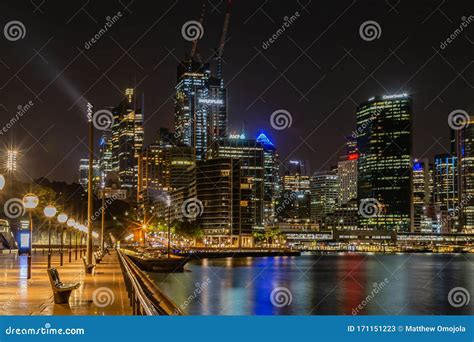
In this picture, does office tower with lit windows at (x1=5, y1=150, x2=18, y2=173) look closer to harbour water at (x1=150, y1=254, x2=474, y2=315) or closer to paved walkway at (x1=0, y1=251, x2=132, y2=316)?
harbour water at (x1=150, y1=254, x2=474, y2=315)

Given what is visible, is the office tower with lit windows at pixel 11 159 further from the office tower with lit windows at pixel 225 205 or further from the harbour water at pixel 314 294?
the office tower with lit windows at pixel 225 205

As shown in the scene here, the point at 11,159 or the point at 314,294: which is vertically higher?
the point at 11,159

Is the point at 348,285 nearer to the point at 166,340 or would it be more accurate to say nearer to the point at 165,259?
the point at 165,259

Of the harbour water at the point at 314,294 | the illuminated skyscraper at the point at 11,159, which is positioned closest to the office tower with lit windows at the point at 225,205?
the harbour water at the point at 314,294

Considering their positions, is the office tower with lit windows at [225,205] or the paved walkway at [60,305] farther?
the office tower with lit windows at [225,205]

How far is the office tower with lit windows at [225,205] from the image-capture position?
167750 millimetres

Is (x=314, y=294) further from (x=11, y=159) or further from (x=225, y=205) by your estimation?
(x=225, y=205)

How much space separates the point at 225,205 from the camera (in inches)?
6619

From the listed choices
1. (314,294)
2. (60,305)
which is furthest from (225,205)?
(60,305)

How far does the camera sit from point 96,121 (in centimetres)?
2645

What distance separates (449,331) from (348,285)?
2238 inches

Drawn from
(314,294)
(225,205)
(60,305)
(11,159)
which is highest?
→ (225,205)

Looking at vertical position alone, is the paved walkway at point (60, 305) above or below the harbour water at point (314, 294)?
above

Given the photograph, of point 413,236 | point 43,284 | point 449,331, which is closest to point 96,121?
point 43,284
